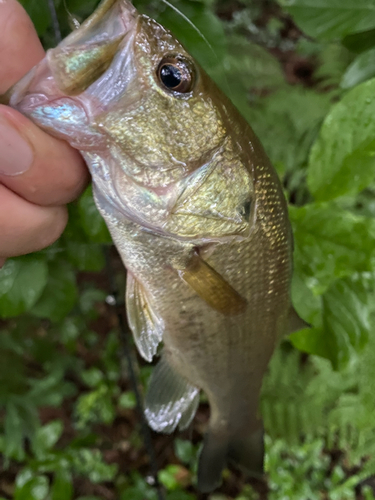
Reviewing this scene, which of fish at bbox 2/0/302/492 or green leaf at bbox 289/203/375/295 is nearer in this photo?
fish at bbox 2/0/302/492

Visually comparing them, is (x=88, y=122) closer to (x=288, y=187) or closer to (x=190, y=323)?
(x=190, y=323)

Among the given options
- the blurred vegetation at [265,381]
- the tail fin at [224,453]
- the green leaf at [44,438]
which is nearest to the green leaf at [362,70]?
the blurred vegetation at [265,381]

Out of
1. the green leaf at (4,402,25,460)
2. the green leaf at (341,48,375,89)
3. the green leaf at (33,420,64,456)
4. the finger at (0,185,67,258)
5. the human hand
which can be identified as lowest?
the green leaf at (4,402,25,460)

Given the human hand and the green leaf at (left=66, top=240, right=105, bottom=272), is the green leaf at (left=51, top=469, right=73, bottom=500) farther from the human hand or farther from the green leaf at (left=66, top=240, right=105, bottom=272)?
the human hand

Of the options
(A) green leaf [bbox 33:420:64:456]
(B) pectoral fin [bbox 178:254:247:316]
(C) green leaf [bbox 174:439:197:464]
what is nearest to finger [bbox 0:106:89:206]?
(B) pectoral fin [bbox 178:254:247:316]

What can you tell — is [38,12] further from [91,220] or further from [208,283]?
[208,283]

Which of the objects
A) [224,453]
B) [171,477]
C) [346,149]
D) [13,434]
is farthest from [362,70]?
[13,434]

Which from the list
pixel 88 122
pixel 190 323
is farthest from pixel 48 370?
pixel 88 122
